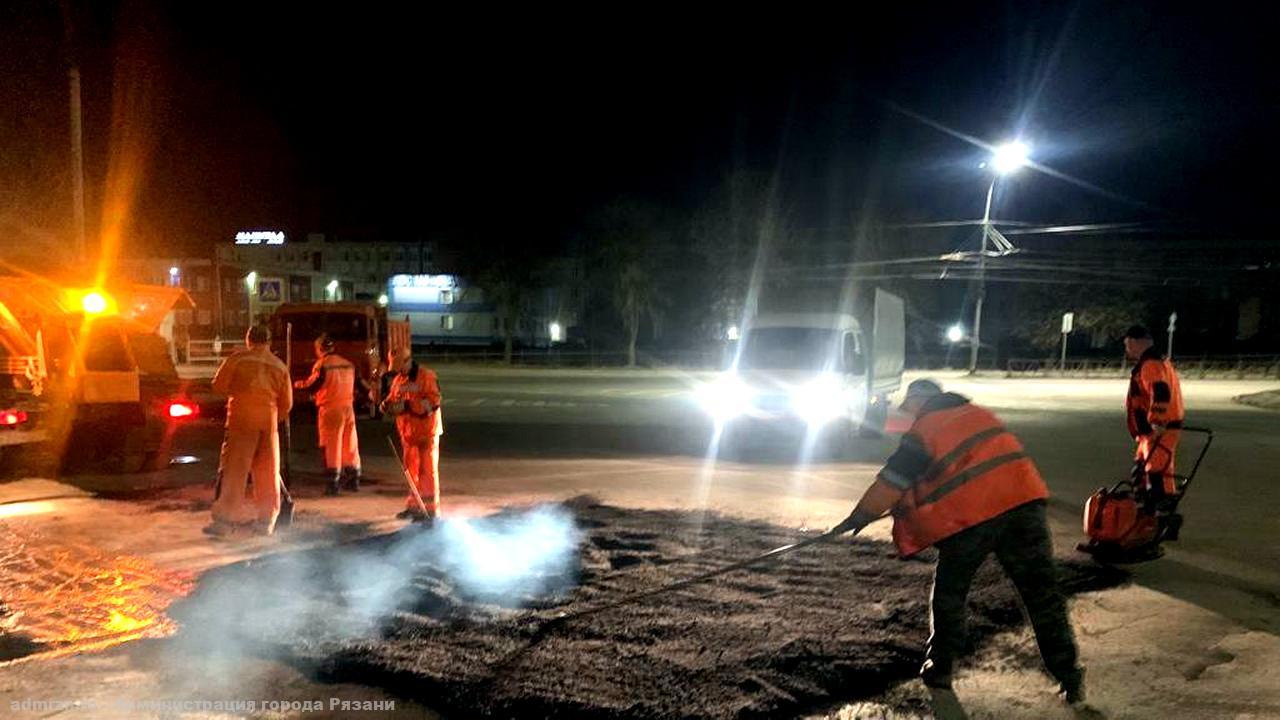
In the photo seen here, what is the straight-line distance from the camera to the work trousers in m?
4.68

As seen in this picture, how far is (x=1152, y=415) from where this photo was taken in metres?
7.65

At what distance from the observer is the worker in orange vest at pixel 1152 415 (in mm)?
7590

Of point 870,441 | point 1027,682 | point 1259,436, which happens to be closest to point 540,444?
point 870,441

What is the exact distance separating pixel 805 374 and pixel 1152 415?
8.08 meters

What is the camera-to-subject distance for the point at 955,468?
15.1ft

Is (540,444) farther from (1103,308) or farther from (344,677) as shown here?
(1103,308)

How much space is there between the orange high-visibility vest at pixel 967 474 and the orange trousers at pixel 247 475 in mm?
5886

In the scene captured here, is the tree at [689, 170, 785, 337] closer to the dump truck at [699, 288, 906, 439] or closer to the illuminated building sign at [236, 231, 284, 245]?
the dump truck at [699, 288, 906, 439]

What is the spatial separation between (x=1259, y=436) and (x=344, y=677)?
18674 mm

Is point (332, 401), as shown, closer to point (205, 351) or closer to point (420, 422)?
point (420, 422)

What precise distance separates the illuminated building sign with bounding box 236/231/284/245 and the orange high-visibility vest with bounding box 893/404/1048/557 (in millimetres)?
112434

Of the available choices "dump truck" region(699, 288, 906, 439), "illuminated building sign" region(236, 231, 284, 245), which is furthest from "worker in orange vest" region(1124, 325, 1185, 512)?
"illuminated building sign" region(236, 231, 284, 245)

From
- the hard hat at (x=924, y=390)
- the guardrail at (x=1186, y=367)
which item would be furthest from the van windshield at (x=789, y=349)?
the guardrail at (x=1186, y=367)

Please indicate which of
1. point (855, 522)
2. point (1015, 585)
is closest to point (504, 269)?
point (855, 522)
